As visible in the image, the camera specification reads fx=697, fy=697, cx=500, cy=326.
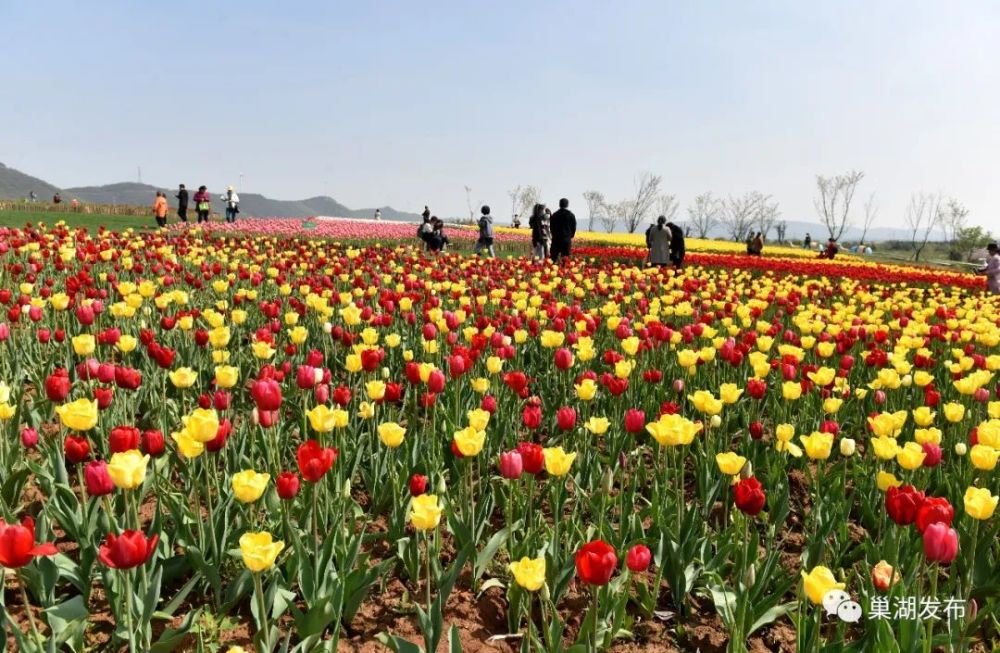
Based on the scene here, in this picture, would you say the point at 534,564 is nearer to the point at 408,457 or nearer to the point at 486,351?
the point at 408,457

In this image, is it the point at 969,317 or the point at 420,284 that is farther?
the point at 420,284

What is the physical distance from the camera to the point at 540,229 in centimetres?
1670

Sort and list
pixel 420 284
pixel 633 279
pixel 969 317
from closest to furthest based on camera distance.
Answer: pixel 969 317
pixel 420 284
pixel 633 279

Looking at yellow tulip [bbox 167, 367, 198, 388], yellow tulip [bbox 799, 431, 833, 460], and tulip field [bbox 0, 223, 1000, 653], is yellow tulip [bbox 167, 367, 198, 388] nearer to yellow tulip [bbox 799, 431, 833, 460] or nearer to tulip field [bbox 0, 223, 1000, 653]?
tulip field [bbox 0, 223, 1000, 653]

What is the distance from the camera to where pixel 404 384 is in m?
6.02

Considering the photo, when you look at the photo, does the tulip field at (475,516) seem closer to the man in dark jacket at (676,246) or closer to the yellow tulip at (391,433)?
the yellow tulip at (391,433)

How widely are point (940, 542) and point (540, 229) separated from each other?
14882mm

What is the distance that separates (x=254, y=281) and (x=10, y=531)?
8.57m

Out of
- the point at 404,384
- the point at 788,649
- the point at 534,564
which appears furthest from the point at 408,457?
the point at 404,384

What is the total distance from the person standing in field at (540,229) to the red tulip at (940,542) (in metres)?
14.4

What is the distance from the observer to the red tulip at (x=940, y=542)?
2121 mm

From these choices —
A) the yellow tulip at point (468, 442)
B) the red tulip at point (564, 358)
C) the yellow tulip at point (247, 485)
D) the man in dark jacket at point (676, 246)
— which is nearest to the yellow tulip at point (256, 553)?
the yellow tulip at point (247, 485)

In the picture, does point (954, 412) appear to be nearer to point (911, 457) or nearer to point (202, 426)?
point (911, 457)

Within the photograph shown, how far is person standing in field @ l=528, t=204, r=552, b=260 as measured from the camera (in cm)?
1648
